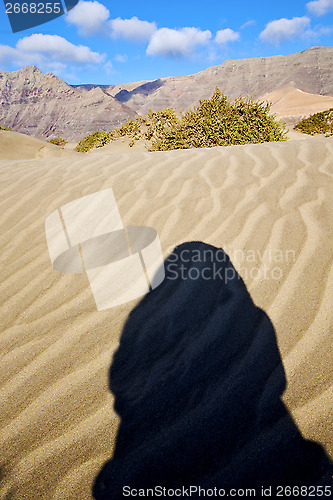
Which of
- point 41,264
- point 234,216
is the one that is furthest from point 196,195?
point 41,264

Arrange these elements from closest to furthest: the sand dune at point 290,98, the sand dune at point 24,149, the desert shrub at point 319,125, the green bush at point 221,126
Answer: the green bush at point 221,126
the sand dune at point 24,149
the desert shrub at point 319,125
the sand dune at point 290,98

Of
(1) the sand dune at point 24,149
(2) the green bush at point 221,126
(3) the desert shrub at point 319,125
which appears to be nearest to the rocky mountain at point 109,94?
(3) the desert shrub at point 319,125

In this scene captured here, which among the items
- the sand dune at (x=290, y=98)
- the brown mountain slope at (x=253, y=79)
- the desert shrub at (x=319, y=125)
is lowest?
the desert shrub at (x=319, y=125)

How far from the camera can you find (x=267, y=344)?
133 centimetres

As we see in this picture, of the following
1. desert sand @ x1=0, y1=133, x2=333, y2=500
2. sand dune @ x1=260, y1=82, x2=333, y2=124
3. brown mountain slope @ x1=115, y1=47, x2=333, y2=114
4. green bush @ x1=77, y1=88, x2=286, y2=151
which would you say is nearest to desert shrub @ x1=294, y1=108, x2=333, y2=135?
green bush @ x1=77, y1=88, x2=286, y2=151

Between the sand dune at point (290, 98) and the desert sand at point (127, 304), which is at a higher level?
the sand dune at point (290, 98)

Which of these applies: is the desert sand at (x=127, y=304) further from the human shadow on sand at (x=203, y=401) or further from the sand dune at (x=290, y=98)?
the sand dune at (x=290, y=98)

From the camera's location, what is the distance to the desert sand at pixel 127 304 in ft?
3.53

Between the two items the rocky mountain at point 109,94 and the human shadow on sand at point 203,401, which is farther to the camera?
the rocky mountain at point 109,94

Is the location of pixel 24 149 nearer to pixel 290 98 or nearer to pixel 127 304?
pixel 127 304

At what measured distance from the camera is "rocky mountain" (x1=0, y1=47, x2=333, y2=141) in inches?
2343

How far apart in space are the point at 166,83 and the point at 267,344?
11808cm

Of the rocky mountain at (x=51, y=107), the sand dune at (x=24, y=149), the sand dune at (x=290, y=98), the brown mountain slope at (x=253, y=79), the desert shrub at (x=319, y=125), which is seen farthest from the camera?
the rocky mountain at (x=51, y=107)

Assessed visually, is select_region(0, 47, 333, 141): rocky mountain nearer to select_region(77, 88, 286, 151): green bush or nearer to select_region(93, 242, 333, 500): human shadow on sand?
select_region(77, 88, 286, 151): green bush
